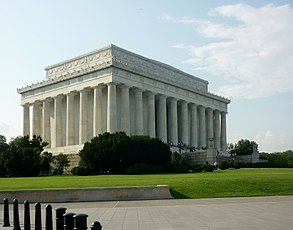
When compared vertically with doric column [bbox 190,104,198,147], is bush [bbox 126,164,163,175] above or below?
below

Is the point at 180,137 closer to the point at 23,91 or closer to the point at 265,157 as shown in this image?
the point at 265,157

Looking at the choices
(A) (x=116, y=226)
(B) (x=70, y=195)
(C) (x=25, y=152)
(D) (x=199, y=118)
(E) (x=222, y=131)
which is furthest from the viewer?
(E) (x=222, y=131)

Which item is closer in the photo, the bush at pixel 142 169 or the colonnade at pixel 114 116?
the bush at pixel 142 169

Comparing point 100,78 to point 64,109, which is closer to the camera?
point 100,78

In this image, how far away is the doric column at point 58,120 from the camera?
10144cm

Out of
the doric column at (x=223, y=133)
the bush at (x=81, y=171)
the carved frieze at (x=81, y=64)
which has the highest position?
the carved frieze at (x=81, y=64)

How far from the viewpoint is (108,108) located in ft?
296

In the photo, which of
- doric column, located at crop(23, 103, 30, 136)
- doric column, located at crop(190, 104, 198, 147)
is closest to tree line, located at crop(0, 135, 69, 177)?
doric column, located at crop(23, 103, 30, 136)

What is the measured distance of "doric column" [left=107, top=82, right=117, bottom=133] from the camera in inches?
3477

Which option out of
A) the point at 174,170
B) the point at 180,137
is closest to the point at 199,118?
the point at 180,137

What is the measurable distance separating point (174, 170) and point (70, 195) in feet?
110

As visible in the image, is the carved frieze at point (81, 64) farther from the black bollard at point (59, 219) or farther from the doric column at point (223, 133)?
the black bollard at point (59, 219)

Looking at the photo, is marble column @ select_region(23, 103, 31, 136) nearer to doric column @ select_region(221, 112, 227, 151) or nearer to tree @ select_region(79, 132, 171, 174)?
tree @ select_region(79, 132, 171, 174)

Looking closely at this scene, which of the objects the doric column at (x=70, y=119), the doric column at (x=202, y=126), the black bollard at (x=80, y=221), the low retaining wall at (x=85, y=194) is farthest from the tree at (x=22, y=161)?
the black bollard at (x=80, y=221)
